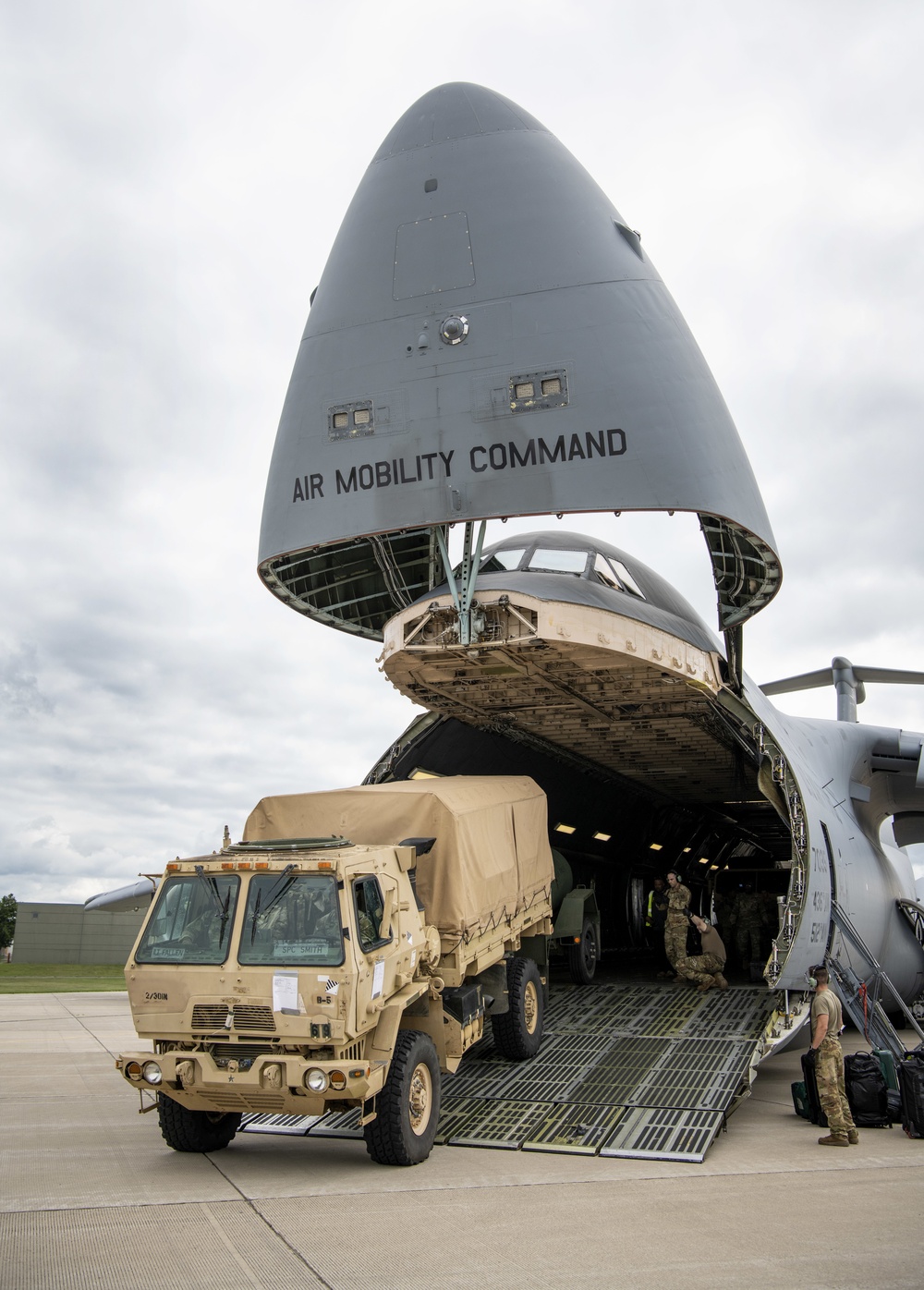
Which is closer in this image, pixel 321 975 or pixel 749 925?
pixel 321 975

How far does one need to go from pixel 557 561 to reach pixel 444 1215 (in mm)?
6344

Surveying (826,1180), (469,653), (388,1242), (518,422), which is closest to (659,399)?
(518,422)

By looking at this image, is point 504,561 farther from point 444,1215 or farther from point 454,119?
point 444,1215

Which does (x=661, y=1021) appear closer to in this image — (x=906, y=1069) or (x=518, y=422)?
(x=906, y=1069)

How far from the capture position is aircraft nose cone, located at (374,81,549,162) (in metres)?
10.9

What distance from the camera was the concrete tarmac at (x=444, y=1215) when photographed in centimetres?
503

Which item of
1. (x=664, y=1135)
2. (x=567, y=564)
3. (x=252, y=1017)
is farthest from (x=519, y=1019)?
(x=567, y=564)

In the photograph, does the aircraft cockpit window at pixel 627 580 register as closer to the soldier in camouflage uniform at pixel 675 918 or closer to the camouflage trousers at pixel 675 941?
the soldier in camouflage uniform at pixel 675 918

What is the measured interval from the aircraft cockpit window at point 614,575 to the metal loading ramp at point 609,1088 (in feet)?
15.1

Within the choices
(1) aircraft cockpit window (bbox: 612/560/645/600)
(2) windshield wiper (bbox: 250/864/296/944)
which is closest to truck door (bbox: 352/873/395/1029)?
(2) windshield wiper (bbox: 250/864/296/944)

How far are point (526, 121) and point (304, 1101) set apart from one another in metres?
9.64

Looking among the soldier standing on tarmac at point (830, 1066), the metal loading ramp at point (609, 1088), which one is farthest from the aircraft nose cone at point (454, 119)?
the metal loading ramp at point (609, 1088)

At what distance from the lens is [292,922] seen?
7270 millimetres

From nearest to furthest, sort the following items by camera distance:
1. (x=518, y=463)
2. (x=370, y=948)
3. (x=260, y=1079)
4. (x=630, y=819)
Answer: (x=260, y=1079), (x=370, y=948), (x=518, y=463), (x=630, y=819)
